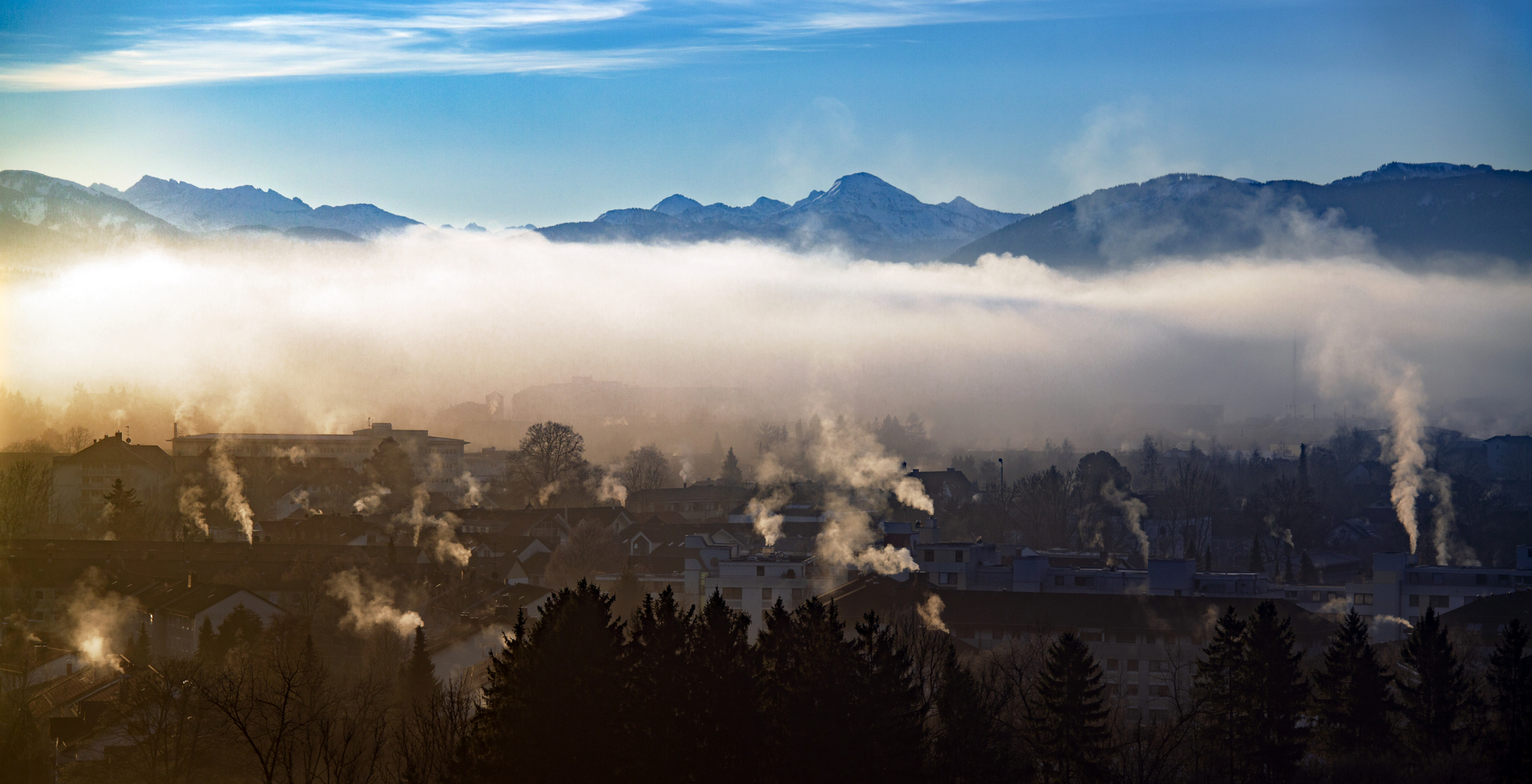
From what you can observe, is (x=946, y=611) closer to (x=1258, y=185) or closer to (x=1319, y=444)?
(x=1319, y=444)

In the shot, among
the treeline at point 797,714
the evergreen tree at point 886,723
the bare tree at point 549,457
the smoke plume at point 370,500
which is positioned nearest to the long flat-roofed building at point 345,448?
the bare tree at point 549,457

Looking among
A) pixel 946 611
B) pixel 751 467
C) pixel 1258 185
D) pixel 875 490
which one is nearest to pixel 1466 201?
pixel 1258 185

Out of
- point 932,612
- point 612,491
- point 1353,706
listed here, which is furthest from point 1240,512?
point 1353,706

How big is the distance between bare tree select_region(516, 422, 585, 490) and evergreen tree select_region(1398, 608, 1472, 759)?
2590 inches

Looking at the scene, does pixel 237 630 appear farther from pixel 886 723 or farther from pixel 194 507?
pixel 194 507

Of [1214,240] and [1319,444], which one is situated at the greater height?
[1214,240]

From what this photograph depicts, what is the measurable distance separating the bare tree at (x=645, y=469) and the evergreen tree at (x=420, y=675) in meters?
58.9

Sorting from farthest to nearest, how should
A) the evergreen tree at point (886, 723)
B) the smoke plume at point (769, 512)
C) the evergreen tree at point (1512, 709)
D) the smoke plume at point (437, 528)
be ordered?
1. the smoke plume at point (769, 512)
2. the smoke plume at point (437, 528)
3. the evergreen tree at point (1512, 709)
4. the evergreen tree at point (886, 723)

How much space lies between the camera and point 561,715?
2397 cm

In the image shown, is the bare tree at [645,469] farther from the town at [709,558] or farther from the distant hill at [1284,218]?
the distant hill at [1284,218]

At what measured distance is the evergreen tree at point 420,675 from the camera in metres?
40.7

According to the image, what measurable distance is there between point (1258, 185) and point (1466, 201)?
88.1 feet

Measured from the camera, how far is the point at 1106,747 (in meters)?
31.9

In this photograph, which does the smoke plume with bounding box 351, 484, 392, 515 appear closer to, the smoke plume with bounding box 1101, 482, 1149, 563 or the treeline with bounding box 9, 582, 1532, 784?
the treeline with bounding box 9, 582, 1532, 784
